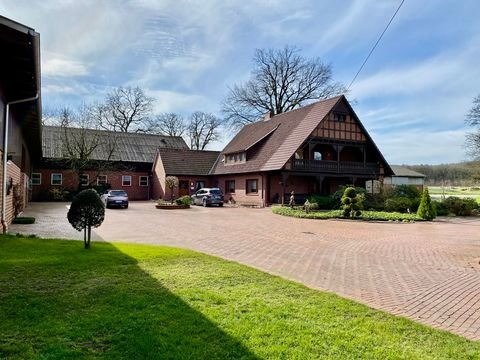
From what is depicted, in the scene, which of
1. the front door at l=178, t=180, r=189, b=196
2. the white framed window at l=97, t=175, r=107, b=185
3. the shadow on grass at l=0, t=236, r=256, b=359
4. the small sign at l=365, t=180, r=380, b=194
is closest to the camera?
the shadow on grass at l=0, t=236, r=256, b=359

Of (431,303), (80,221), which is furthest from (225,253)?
(431,303)

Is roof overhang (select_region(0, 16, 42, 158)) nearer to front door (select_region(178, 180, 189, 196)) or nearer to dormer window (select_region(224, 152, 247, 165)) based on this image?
dormer window (select_region(224, 152, 247, 165))

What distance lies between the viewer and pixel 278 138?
1222 inches

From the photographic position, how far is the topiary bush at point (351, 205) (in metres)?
20.7

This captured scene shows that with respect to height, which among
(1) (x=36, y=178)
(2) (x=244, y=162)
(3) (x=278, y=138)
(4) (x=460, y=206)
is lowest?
(4) (x=460, y=206)

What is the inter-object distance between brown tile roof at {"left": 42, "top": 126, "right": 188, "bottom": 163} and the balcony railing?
60.5 ft

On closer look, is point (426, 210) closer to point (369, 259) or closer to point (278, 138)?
point (369, 259)

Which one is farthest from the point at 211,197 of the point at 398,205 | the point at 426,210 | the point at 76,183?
the point at 426,210

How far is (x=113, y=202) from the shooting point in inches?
1042

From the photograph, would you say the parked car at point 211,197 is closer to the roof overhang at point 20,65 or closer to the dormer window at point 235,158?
the dormer window at point 235,158

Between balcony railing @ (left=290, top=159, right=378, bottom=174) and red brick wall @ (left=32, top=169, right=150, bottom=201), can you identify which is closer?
balcony railing @ (left=290, top=159, right=378, bottom=174)

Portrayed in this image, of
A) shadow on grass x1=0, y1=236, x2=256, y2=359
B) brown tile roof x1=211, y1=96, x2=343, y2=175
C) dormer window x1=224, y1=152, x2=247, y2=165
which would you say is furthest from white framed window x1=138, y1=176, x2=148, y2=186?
shadow on grass x1=0, y1=236, x2=256, y2=359

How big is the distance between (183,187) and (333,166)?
1482 cm

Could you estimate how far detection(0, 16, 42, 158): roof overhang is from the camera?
6617 millimetres
